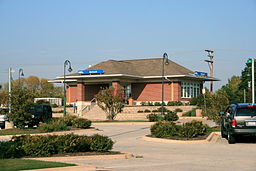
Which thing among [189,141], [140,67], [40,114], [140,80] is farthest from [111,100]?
[140,67]

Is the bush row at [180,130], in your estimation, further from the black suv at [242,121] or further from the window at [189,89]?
the window at [189,89]

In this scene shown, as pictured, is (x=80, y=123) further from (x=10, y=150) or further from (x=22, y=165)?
(x=22, y=165)

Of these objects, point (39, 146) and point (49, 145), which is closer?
point (39, 146)

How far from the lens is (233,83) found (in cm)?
10294

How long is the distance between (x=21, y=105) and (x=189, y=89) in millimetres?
35881

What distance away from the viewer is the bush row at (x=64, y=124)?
26.2 meters

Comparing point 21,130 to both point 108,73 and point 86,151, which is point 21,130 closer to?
point 86,151

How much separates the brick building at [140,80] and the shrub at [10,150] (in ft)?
137

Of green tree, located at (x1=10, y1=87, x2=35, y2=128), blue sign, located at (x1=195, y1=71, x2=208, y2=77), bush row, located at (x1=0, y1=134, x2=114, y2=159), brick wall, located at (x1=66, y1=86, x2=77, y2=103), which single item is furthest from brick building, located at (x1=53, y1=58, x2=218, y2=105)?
bush row, located at (x1=0, y1=134, x2=114, y2=159)

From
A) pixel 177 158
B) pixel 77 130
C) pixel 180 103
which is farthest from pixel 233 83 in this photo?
pixel 177 158

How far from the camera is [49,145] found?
1318cm

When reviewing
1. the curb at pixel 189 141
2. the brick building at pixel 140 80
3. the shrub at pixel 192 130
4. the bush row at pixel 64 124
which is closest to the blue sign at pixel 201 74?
the brick building at pixel 140 80

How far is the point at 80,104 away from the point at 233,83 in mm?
55091

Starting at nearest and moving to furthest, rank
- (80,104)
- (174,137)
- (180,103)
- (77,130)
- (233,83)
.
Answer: (174,137)
(77,130)
(180,103)
(80,104)
(233,83)
